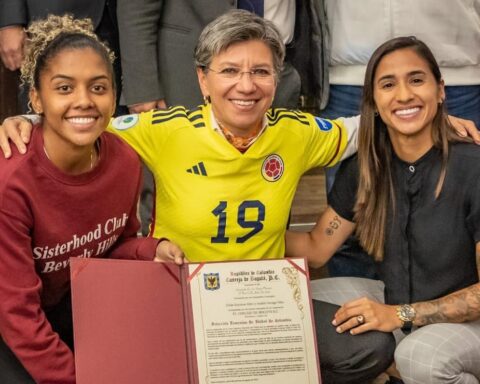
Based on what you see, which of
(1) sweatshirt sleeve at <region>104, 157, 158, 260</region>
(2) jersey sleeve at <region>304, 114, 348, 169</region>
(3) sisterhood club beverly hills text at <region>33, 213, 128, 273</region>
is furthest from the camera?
(2) jersey sleeve at <region>304, 114, 348, 169</region>

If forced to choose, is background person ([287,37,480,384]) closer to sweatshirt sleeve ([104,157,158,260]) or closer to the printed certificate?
the printed certificate

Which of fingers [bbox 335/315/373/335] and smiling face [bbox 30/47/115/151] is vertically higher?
smiling face [bbox 30/47/115/151]

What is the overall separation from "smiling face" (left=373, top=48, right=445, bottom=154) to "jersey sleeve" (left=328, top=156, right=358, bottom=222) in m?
0.21

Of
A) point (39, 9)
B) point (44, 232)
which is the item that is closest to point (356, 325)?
point (44, 232)

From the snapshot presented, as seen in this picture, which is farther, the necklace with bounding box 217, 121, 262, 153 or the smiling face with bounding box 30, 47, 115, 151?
the necklace with bounding box 217, 121, 262, 153

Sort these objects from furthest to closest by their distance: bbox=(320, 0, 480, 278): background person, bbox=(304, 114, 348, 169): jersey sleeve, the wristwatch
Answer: bbox=(320, 0, 480, 278): background person → bbox=(304, 114, 348, 169): jersey sleeve → the wristwatch

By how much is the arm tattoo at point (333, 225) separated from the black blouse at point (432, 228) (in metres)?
0.14

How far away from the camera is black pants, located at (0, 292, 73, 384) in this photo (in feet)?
6.41

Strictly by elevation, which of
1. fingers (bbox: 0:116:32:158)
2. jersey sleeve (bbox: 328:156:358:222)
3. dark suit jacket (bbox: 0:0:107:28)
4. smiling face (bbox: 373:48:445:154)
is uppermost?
dark suit jacket (bbox: 0:0:107:28)

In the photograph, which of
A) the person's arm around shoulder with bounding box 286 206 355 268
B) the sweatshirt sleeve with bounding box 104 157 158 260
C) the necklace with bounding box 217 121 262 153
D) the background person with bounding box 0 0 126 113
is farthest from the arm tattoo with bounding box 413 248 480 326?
the background person with bounding box 0 0 126 113

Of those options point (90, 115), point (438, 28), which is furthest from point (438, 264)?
point (90, 115)

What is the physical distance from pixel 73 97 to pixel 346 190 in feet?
3.04

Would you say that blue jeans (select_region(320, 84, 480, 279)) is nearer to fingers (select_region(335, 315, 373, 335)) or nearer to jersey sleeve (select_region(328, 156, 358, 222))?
jersey sleeve (select_region(328, 156, 358, 222))

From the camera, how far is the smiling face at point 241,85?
7.20 feet
